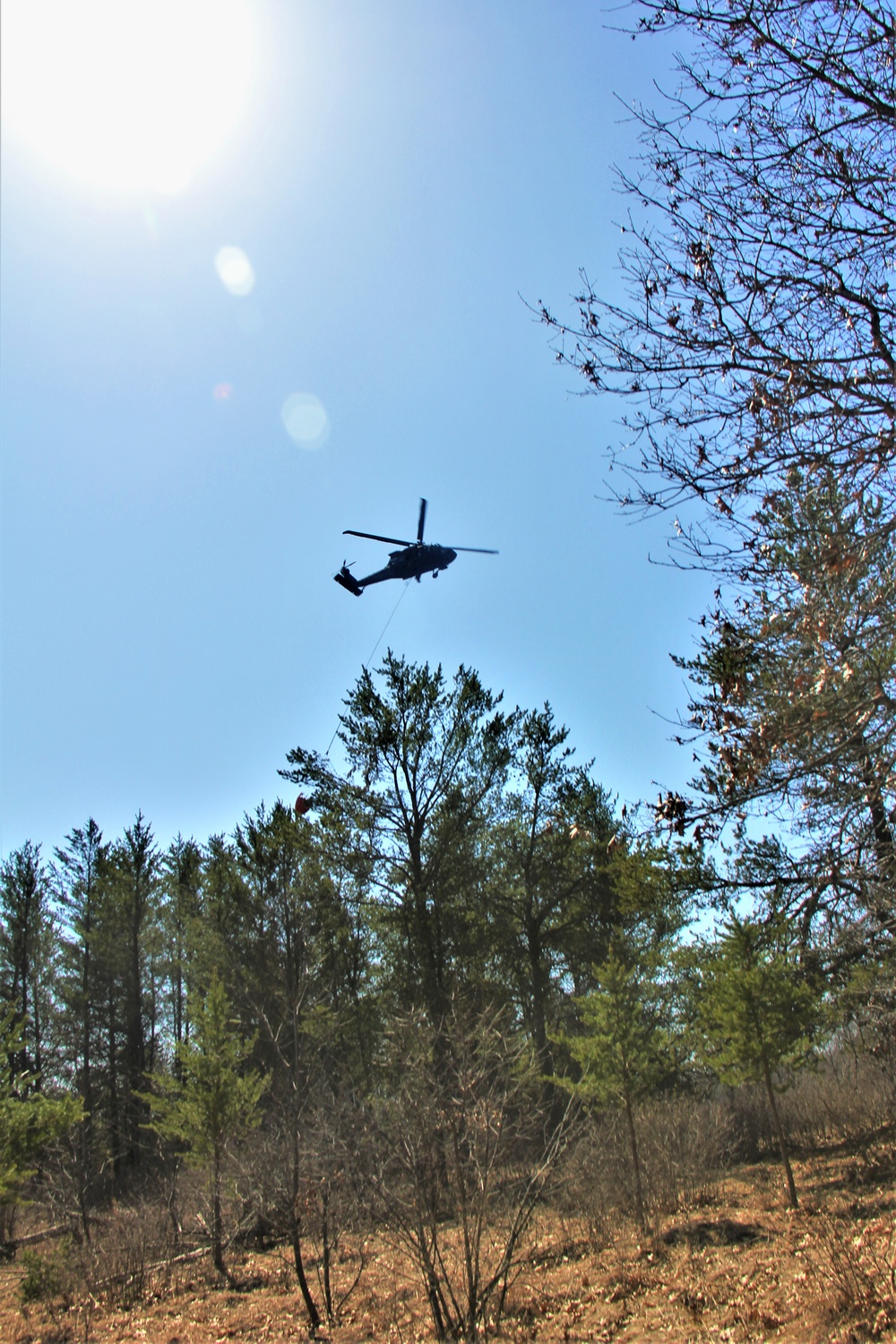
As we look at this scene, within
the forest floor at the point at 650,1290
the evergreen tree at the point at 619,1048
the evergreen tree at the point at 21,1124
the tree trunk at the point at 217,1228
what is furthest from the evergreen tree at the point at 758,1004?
the evergreen tree at the point at 21,1124

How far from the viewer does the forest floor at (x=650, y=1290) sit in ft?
24.4

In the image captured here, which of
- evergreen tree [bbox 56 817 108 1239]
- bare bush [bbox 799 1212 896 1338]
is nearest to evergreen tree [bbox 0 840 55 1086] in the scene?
evergreen tree [bbox 56 817 108 1239]

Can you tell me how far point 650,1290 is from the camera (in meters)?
9.82

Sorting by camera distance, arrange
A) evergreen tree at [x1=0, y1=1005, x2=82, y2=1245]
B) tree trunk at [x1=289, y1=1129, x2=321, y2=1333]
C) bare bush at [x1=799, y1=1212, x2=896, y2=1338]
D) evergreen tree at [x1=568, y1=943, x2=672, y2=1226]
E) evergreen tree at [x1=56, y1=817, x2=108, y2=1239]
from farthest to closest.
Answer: evergreen tree at [x1=56, y1=817, x2=108, y2=1239] < evergreen tree at [x1=568, y1=943, x2=672, y2=1226] < evergreen tree at [x1=0, y1=1005, x2=82, y2=1245] < tree trunk at [x1=289, y1=1129, x2=321, y2=1333] < bare bush at [x1=799, y1=1212, x2=896, y2=1338]

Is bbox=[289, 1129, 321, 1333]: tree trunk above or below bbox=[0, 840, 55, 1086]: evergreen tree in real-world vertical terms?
below

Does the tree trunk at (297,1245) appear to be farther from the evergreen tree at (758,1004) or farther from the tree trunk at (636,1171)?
the evergreen tree at (758,1004)

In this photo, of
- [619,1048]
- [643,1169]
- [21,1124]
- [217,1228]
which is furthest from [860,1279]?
[21,1124]

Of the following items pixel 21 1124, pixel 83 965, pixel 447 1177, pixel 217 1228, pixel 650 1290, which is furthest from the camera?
pixel 83 965

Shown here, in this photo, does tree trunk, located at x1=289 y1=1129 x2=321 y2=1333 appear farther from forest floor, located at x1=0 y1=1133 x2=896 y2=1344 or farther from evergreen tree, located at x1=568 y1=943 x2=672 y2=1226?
evergreen tree, located at x1=568 y1=943 x2=672 y2=1226

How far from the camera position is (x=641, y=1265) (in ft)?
35.6

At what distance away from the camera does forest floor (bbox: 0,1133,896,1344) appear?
745cm

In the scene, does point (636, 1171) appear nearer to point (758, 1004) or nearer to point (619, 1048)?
point (619, 1048)

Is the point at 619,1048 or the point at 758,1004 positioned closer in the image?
the point at 758,1004

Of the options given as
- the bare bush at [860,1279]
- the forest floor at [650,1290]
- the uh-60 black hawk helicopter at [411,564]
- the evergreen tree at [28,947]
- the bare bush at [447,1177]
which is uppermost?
the uh-60 black hawk helicopter at [411,564]
